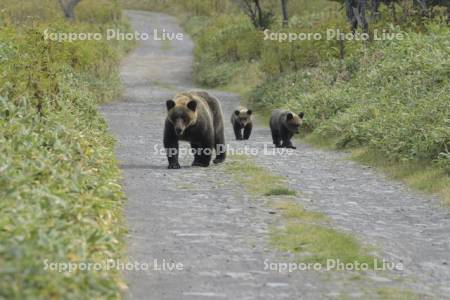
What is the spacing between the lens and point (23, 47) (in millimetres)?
18172

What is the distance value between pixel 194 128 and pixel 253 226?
5254 millimetres

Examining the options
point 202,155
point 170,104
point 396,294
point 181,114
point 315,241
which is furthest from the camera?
point 202,155

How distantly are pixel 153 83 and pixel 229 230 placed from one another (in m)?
32.2

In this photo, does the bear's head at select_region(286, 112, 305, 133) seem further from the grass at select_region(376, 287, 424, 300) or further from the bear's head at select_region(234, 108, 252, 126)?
the grass at select_region(376, 287, 424, 300)

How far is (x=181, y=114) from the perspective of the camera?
1522cm

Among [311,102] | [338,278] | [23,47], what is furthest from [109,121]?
[338,278]

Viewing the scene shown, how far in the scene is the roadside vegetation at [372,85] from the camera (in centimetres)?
1652

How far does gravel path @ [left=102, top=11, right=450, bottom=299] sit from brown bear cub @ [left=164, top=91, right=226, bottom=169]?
34cm

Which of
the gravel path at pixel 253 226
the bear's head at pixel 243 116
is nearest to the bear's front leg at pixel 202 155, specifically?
the gravel path at pixel 253 226

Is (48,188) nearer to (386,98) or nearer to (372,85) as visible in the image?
(386,98)

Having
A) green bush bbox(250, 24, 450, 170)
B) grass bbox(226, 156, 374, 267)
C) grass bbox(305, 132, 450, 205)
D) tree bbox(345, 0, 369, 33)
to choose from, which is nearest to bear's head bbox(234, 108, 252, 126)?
green bush bbox(250, 24, 450, 170)

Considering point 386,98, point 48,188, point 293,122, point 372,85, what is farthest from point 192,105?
point 372,85

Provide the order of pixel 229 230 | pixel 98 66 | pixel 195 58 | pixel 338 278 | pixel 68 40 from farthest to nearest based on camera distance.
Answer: pixel 195 58 → pixel 98 66 → pixel 68 40 → pixel 229 230 → pixel 338 278

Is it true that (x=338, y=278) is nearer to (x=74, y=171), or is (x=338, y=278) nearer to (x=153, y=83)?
(x=74, y=171)
